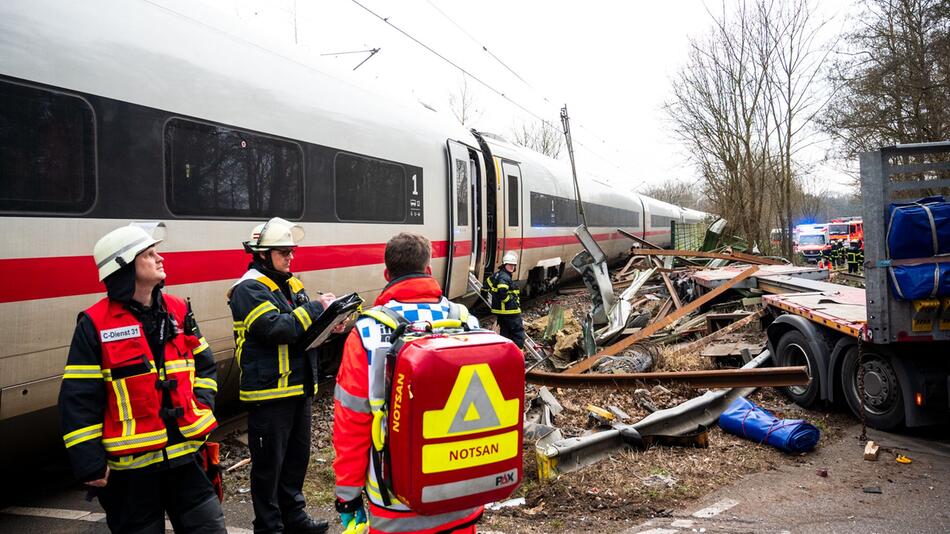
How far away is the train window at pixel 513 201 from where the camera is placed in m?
11.8

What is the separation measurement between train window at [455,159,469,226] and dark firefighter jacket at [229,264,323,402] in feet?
18.9

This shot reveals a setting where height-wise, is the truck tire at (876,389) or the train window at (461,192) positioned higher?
the train window at (461,192)

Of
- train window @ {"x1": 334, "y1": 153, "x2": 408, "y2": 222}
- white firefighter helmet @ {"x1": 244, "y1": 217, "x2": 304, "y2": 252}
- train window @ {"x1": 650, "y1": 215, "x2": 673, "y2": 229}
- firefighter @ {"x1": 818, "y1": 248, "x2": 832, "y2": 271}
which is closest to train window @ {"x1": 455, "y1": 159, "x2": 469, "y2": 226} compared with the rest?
train window @ {"x1": 334, "y1": 153, "x2": 408, "y2": 222}

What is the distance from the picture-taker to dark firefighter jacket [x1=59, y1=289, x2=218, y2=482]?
2.35m

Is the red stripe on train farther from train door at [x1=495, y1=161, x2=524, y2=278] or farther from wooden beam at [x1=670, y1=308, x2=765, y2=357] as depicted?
train door at [x1=495, y1=161, x2=524, y2=278]

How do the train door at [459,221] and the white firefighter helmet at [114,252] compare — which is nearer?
the white firefighter helmet at [114,252]

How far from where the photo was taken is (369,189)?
6949mm

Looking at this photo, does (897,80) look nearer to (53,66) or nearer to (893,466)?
(893,466)

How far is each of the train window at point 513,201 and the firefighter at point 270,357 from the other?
8337 mm

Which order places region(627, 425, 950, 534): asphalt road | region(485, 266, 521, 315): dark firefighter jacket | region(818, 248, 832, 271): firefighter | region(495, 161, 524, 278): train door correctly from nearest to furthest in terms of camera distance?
region(627, 425, 950, 534): asphalt road → region(485, 266, 521, 315): dark firefighter jacket → region(495, 161, 524, 278): train door → region(818, 248, 832, 271): firefighter

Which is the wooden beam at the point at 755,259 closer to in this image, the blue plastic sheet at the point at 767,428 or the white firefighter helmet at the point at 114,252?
the blue plastic sheet at the point at 767,428

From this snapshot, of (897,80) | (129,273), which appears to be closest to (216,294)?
(129,273)

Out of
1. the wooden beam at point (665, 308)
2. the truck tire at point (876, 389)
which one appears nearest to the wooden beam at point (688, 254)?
the wooden beam at point (665, 308)

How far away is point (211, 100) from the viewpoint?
493cm
